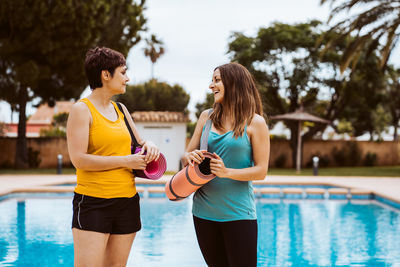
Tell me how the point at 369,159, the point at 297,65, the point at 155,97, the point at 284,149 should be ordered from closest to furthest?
the point at 297,65, the point at 284,149, the point at 369,159, the point at 155,97

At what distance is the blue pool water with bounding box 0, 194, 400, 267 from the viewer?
527 centimetres

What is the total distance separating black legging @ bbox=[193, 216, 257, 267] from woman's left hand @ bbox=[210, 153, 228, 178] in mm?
267

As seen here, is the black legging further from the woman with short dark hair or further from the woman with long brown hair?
the woman with short dark hair

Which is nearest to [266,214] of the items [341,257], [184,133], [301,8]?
[341,257]

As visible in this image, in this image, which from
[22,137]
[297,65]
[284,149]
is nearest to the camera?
[22,137]

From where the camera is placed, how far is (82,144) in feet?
6.51

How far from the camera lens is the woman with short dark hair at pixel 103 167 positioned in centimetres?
199

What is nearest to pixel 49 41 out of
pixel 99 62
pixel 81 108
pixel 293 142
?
pixel 293 142

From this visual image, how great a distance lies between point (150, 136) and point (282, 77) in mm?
7633

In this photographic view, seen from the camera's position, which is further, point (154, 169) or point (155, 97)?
point (155, 97)

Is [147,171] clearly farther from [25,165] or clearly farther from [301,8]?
[301,8]

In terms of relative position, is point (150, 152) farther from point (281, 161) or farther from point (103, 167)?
point (281, 161)

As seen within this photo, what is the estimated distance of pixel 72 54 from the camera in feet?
58.2

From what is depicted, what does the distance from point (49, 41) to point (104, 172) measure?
1621cm
